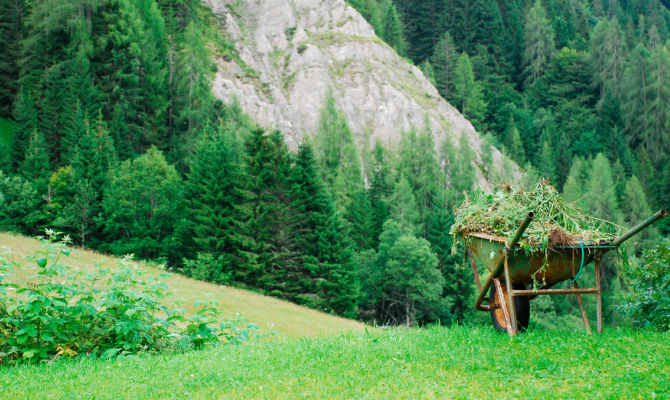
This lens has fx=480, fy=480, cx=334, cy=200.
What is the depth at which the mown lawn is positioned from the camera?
4738 mm

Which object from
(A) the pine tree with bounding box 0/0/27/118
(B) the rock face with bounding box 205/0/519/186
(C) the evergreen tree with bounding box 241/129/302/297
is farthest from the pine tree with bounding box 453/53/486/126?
(A) the pine tree with bounding box 0/0/27/118

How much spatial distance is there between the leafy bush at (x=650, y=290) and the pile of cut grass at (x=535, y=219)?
168 cm

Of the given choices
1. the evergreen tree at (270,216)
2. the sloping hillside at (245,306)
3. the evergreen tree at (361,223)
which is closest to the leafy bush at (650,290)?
the sloping hillside at (245,306)

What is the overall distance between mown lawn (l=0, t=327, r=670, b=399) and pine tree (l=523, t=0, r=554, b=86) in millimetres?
121268

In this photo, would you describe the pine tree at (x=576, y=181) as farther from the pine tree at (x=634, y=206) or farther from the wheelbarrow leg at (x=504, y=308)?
the wheelbarrow leg at (x=504, y=308)

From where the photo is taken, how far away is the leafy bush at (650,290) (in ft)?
25.8

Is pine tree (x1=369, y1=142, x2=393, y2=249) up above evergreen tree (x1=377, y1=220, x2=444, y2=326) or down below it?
above

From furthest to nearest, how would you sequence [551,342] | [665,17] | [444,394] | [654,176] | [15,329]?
1. [665,17]
2. [654,176]
3. [15,329]
4. [551,342]
5. [444,394]

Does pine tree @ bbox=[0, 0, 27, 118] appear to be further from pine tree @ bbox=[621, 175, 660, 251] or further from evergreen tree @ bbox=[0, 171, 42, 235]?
pine tree @ bbox=[621, 175, 660, 251]

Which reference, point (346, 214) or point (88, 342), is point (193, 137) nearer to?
point (346, 214)

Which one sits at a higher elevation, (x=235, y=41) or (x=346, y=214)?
(x=235, y=41)

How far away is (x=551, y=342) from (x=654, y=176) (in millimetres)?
92517

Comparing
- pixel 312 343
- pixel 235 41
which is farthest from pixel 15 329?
pixel 235 41

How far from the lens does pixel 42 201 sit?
137 feet
